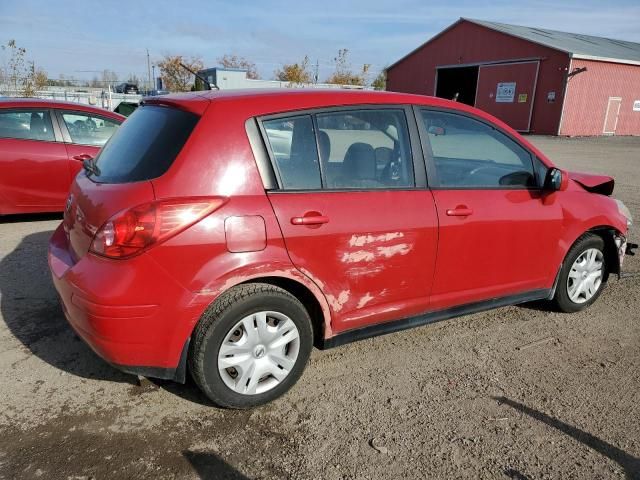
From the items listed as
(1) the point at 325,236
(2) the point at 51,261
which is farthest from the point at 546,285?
(2) the point at 51,261

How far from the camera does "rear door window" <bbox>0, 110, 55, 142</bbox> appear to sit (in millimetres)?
6062

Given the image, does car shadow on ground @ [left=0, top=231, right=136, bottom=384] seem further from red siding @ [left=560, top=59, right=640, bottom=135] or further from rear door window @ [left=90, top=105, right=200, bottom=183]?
red siding @ [left=560, top=59, right=640, bottom=135]

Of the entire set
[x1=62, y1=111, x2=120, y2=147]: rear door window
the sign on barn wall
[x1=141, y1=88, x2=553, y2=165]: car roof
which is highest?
the sign on barn wall

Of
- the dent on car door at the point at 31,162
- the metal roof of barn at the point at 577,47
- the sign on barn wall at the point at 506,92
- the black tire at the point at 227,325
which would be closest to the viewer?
the black tire at the point at 227,325

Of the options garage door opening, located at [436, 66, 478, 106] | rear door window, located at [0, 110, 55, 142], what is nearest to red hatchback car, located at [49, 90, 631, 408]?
rear door window, located at [0, 110, 55, 142]

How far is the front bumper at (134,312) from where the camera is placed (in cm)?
240

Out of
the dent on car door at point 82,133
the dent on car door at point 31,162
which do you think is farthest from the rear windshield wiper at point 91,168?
the dent on car door at point 31,162

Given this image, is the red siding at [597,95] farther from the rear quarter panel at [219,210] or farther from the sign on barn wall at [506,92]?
the rear quarter panel at [219,210]

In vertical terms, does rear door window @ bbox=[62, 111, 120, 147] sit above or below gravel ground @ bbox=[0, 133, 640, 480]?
above

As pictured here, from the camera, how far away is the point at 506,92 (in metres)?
31.2

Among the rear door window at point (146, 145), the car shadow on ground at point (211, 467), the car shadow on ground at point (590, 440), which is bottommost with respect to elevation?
the car shadow on ground at point (211, 467)

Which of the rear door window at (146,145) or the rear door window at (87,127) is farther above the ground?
the rear door window at (146,145)

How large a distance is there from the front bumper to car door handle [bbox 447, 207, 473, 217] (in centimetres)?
165

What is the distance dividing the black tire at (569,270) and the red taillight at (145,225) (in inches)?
118
